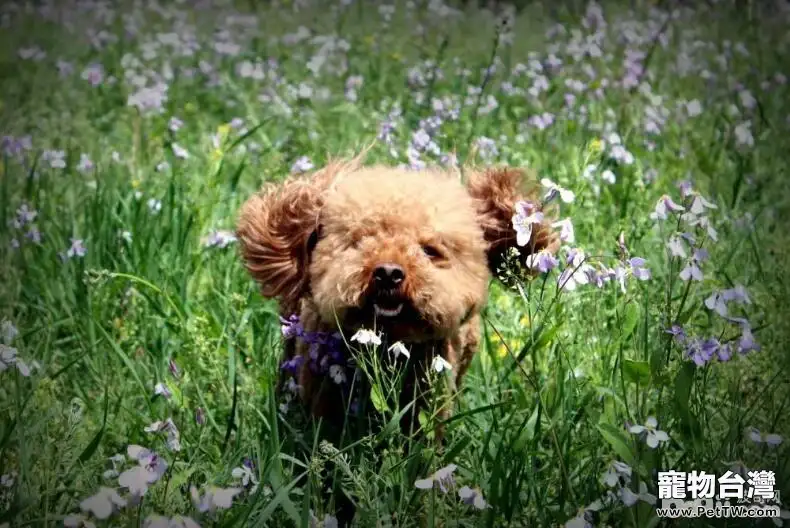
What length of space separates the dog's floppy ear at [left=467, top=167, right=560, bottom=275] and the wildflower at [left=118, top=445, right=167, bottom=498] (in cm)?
143

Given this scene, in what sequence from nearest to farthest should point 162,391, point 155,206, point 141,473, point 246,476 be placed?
point 141,473 < point 246,476 < point 162,391 < point 155,206

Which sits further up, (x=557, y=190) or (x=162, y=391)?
(x=557, y=190)

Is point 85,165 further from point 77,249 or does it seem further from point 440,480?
point 440,480

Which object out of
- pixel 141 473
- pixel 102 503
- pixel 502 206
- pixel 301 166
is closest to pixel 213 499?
pixel 141 473

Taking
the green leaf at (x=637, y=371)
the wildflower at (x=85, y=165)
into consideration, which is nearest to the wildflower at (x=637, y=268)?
the green leaf at (x=637, y=371)

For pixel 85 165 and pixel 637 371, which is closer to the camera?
pixel 637 371

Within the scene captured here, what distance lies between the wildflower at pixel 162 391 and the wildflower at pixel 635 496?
5.06ft

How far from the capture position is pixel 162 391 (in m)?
3.55

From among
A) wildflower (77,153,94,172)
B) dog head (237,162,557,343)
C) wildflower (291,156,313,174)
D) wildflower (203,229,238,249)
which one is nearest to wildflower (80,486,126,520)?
dog head (237,162,557,343)

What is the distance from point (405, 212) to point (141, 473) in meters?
1.24

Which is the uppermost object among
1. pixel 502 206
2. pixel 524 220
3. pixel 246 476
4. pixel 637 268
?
pixel 524 220

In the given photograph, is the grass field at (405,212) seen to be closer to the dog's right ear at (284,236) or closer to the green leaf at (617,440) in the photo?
the green leaf at (617,440)

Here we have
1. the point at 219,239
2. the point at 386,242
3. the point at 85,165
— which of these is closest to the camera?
the point at 386,242

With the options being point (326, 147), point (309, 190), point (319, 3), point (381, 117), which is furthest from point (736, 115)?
point (319, 3)
